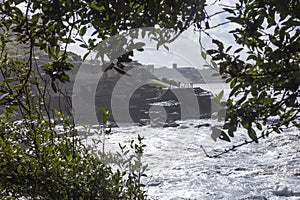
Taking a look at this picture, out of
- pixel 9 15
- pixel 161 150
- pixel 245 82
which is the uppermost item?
pixel 9 15

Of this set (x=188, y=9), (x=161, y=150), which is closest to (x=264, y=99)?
(x=188, y=9)

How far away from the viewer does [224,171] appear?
31.4ft

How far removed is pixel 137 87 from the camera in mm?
28516

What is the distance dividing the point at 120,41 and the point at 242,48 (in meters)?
0.55

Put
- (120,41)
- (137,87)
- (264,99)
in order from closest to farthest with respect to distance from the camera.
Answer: (120,41) → (264,99) → (137,87)

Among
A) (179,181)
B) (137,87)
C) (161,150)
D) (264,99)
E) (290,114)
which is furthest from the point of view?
(137,87)

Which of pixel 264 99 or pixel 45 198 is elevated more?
pixel 264 99

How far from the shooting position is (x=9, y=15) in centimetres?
119

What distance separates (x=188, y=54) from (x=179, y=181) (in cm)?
696

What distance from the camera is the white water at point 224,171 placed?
7.63 meters

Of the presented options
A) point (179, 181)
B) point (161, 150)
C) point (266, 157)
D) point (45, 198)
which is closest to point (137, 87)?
point (161, 150)

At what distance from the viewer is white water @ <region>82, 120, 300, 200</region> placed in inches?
300

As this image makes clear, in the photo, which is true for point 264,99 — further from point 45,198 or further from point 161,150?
point 161,150

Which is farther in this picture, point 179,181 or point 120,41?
point 179,181
